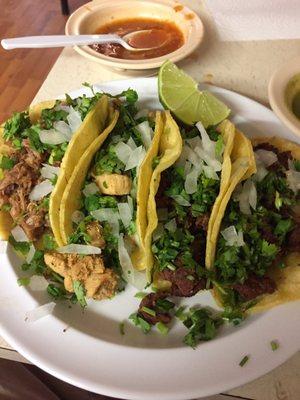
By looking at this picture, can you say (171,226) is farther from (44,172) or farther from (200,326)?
(44,172)

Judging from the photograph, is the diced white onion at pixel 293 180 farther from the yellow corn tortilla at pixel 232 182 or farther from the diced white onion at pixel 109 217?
the diced white onion at pixel 109 217

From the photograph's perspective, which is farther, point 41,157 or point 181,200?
point 41,157

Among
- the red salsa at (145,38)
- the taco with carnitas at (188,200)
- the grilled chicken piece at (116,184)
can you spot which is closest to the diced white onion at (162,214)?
the taco with carnitas at (188,200)

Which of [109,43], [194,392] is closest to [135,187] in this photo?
[194,392]

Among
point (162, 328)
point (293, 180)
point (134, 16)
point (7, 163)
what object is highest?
point (134, 16)

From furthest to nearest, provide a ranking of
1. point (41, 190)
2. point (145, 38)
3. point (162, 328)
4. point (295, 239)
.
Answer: point (145, 38) < point (41, 190) < point (295, 239) < point (162, 328)

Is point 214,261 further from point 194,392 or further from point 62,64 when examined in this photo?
point 62,64

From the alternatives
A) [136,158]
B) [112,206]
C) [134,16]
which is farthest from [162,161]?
[134,16]
